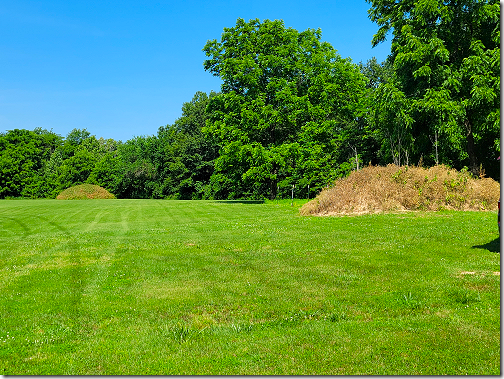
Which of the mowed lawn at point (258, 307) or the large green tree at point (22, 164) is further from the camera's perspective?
the large green tree at point (22, 164)

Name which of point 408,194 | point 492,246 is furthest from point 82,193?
point 492,246

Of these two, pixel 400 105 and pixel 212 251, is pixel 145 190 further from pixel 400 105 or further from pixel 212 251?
pixel 212 251

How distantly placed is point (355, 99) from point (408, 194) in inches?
938

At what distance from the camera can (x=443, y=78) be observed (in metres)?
28.5

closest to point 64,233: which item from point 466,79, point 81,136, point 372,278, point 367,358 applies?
point 372,278

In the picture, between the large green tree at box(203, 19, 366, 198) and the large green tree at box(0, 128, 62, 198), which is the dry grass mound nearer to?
the large green tree at box(203, 19, 366, 198)

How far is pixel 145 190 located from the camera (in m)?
82.6

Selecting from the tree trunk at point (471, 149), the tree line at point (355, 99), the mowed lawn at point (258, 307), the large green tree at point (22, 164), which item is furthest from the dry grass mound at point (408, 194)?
the large green tree at point (22, 164)

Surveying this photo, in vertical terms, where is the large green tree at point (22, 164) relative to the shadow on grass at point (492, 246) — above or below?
above

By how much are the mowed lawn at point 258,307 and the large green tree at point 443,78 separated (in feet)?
55.9

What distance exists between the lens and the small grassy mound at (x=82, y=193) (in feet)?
233

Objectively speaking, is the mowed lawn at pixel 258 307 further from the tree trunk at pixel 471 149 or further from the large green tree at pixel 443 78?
the tree trunk at pixel 471 149

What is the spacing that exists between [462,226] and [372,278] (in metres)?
8.02

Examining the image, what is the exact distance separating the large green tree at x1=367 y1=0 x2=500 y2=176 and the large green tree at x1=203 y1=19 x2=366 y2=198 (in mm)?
8005
